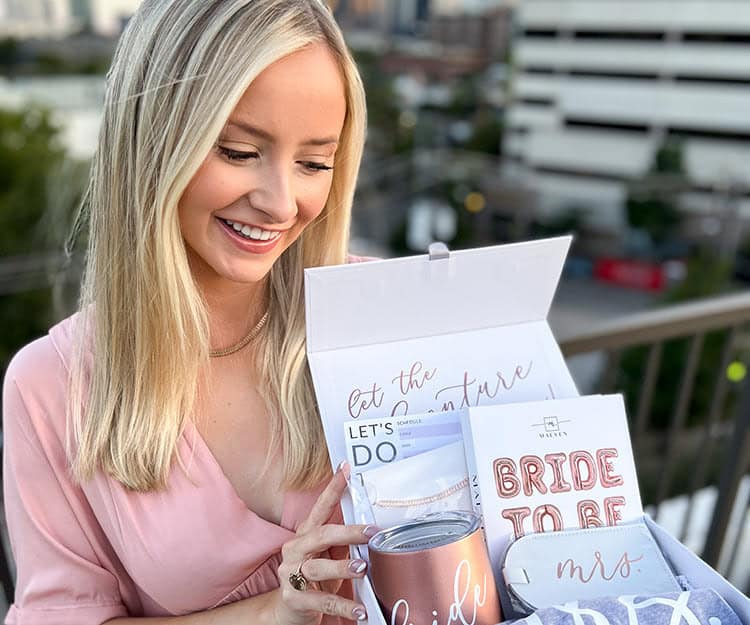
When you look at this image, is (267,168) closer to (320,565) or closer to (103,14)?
(320,565)

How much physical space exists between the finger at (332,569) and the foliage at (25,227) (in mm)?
16618

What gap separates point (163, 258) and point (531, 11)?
4872 cm

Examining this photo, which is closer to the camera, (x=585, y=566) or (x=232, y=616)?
(x=585, y=566)

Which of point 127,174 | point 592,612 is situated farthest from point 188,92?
point 592,612

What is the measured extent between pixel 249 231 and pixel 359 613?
0.47 m

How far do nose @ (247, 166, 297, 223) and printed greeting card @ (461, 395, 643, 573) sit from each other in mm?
340

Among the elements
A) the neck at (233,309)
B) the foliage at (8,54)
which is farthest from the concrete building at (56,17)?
the neck at (233,309)

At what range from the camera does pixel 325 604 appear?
34.0 inches

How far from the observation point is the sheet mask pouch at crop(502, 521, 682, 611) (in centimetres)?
81

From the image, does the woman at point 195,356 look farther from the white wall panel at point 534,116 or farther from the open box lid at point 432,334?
the white wall panel at point 534,116

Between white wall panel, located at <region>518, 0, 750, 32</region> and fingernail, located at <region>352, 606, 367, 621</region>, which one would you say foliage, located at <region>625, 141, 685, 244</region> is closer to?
white wall panel, located at <region>518, 0, 750, 32</region>

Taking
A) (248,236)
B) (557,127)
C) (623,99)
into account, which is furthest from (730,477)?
(557,127)

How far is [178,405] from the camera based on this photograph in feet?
3.53

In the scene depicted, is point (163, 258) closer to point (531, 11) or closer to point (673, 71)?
point (673, 71)
